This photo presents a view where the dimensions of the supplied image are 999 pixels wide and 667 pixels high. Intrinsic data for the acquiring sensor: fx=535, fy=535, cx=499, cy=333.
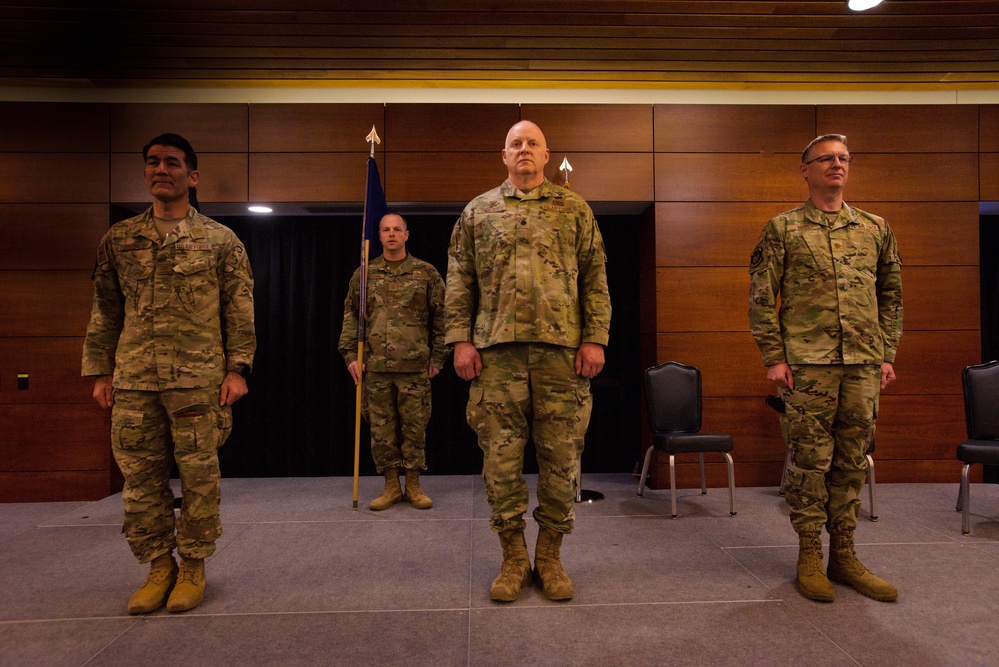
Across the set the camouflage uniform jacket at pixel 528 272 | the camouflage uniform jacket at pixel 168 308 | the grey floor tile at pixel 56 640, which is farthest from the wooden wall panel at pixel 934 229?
the grey floor tile at pixel 56 640

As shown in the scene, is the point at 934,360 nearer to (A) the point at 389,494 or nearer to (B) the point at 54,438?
(A) the point at 389,494

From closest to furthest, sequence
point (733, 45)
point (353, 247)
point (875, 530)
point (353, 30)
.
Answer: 1. point (875, 530)
2. point (353, 30)
3. point (733, 45)
4. point (353, 247)

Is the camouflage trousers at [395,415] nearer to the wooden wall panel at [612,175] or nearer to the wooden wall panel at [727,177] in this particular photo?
the wooden wall panel at [612,175]

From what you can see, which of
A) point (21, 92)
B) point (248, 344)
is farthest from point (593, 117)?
point (21, 92)

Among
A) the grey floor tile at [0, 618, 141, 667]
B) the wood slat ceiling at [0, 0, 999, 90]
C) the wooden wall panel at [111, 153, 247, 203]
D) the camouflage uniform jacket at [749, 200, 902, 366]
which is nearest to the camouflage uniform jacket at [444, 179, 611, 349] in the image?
the camouflage uniform jacket at [749, 200, 902, 366]

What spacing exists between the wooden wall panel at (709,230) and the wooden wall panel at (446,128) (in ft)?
4.31

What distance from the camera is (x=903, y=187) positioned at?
3.96 m

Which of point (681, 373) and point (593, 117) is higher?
point (593, 117)

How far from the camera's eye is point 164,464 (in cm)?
198

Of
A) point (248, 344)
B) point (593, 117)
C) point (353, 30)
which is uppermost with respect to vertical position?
point (353, 30)

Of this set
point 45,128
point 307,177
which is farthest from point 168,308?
point 45,128

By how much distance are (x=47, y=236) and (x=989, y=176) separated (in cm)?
684

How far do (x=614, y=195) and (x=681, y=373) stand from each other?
1.39 meters

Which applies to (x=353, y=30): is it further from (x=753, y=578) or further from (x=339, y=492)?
(x=753, y=578)
